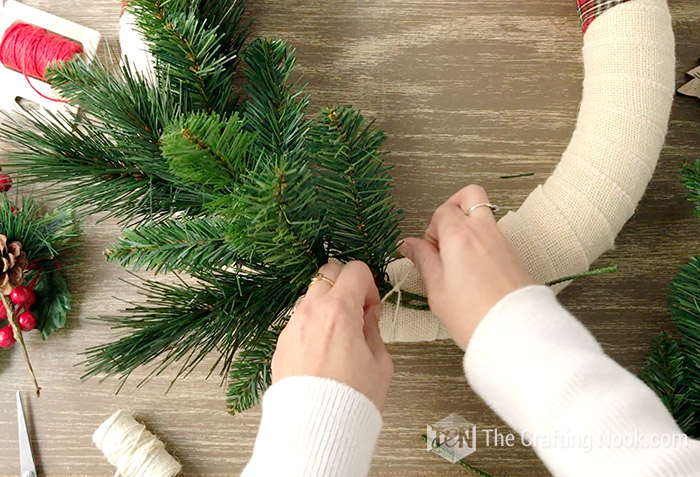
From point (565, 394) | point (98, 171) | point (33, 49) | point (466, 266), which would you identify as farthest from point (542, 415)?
point (33, 49)

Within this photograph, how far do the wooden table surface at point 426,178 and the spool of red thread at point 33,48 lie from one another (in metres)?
0.05

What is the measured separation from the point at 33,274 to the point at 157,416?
258mm

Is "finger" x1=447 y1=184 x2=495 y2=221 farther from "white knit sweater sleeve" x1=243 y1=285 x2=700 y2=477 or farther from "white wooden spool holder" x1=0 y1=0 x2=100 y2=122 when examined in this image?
"white wooden spool holder" x1=0 y1=0 x2=100 y2=122

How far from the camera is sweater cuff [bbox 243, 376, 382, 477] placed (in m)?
0.43

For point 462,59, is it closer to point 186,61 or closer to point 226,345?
point 186,61

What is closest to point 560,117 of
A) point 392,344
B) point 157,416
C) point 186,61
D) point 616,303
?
point 616,303

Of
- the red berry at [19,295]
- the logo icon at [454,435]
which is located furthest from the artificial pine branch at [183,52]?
the logo icon at [454,435]

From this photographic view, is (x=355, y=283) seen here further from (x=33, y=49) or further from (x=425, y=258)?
(x=33, y=49)

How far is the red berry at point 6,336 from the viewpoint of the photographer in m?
0.71

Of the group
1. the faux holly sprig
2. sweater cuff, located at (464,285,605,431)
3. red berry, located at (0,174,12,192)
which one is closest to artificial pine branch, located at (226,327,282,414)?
sweater cuff, located at (464,285,605,431)

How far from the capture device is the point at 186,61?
1.73 feet

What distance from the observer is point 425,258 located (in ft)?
1.82

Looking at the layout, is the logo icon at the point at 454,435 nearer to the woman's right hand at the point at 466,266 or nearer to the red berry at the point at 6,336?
the woman's right hand at the point at 466,266

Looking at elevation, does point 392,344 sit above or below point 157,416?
above
